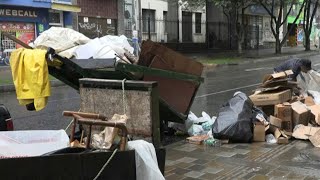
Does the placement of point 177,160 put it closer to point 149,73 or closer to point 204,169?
point 204,169

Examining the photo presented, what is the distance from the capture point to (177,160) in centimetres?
579

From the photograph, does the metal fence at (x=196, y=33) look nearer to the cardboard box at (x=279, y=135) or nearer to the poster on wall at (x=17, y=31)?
the poster on wall at (x=17, y=31)

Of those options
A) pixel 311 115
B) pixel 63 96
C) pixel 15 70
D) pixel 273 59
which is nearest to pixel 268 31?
pixel 273 59

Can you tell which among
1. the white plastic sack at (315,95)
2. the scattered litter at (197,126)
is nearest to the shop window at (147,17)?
the white plastic sack at (315,95)

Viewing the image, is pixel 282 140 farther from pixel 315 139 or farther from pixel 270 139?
pixel 315 139

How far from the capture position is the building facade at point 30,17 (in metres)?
21.4

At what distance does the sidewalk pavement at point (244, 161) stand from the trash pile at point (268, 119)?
6.3 inches

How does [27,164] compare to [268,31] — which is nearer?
[27,164]

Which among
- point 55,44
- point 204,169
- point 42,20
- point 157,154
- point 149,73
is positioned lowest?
point 204,169

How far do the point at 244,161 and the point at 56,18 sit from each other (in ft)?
67.6

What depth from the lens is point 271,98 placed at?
7.41 metres

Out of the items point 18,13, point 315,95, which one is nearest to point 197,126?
point 315,95

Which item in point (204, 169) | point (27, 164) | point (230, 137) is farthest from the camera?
point (230, 137)

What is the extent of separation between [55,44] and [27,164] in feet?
10.7
